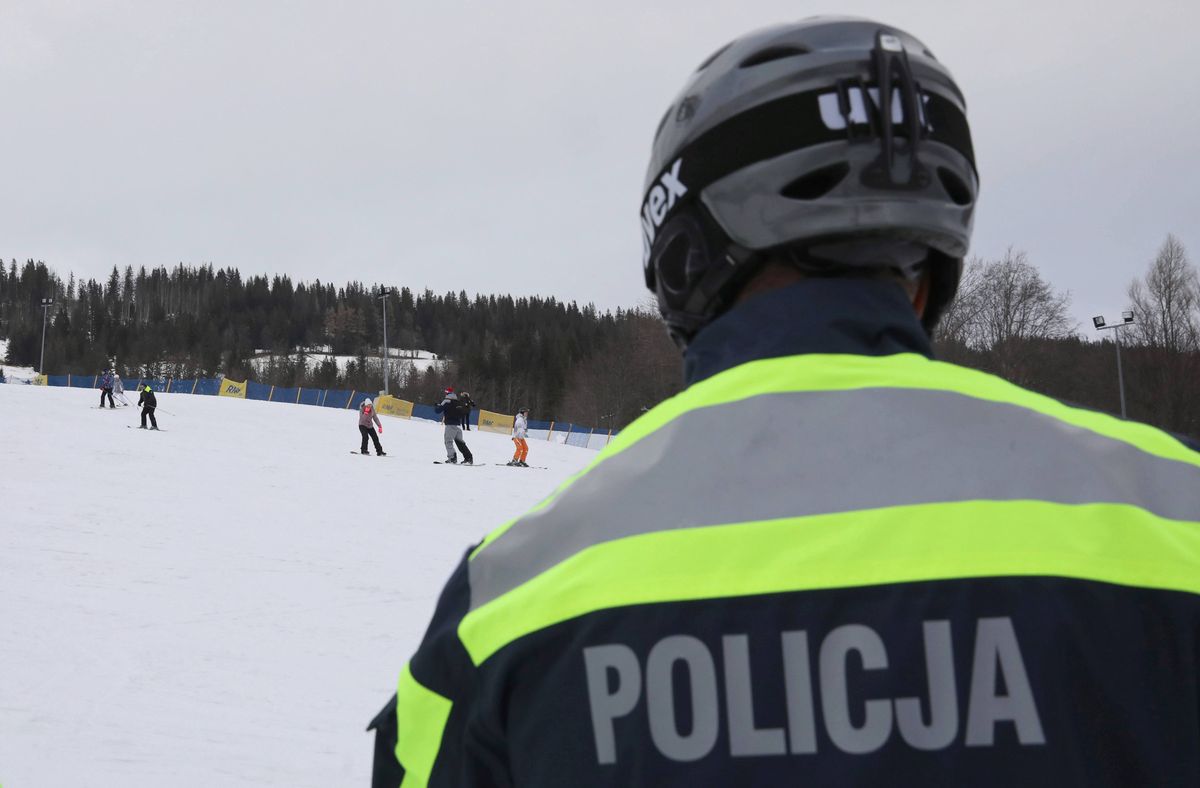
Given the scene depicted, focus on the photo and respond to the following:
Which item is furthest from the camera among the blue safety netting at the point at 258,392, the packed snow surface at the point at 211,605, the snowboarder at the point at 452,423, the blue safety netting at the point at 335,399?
the blue safety netting at the point at 258,392

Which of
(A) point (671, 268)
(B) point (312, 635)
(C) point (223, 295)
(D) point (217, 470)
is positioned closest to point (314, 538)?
(B) point (312, 635)

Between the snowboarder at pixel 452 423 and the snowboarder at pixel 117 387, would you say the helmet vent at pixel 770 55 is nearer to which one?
the snowboarder at pixel 452 423

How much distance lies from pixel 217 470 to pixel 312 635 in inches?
541

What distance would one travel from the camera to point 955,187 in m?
1.48

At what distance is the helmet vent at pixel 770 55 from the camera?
1.48 metres

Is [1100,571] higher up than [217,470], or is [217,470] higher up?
[217,470]

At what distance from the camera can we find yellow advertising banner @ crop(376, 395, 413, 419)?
4709 centimetres

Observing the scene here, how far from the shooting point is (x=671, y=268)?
156 centimetres

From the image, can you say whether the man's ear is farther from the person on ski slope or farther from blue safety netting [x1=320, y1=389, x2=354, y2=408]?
blue safety netting [x1=320, y1=389, x2=354, y2=408]

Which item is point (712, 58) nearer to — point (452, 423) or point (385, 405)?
point (452, 423)

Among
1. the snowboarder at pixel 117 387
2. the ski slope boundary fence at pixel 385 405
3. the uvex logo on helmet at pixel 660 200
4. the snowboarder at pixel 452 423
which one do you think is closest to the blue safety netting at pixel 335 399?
the ski slope boundary fence at pixel 385 405

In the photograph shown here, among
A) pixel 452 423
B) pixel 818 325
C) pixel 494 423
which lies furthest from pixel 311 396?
pixel 818 325

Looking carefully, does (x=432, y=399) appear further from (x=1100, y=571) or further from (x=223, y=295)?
(x=1100, y=571)

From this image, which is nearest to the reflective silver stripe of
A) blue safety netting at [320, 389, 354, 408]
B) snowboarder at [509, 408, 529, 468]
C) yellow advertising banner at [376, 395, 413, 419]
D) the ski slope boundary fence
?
snowboarder at [509, 408, 529, 468]
